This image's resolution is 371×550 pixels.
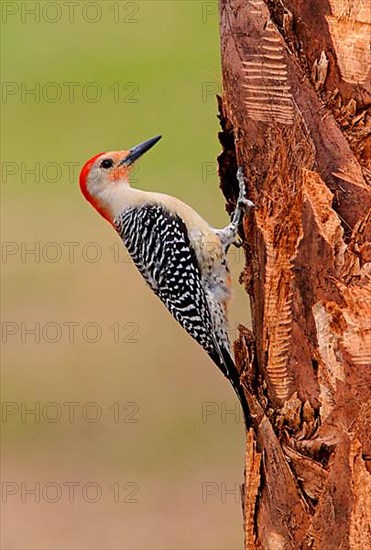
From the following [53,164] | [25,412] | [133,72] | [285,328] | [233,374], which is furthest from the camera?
[133,72]

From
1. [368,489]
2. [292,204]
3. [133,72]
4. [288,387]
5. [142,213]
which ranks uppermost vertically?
[133,72]

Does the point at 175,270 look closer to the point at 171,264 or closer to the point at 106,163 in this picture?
the point at 171,264

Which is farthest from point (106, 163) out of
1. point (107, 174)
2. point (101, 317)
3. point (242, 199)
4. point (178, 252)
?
point (101, 317)

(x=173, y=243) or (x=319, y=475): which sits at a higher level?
(x=173, y=243)

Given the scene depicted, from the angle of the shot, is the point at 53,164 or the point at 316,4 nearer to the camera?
the point at 316,4

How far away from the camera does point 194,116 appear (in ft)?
46.5

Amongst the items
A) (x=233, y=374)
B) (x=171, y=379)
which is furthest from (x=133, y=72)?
(x=233, y=374)

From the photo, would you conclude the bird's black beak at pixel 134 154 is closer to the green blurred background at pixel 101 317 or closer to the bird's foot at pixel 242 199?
the bird's foot at pixel 242 199

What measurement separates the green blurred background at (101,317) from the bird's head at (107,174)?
282 centimetres

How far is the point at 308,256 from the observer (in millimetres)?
3443

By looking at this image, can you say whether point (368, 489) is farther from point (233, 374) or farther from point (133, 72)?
point (133, 72)

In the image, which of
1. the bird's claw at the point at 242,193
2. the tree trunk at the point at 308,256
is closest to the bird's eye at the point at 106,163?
the bird's claw at the point at 242,193

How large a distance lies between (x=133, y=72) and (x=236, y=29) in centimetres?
1124

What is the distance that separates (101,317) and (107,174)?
14.8 ft
